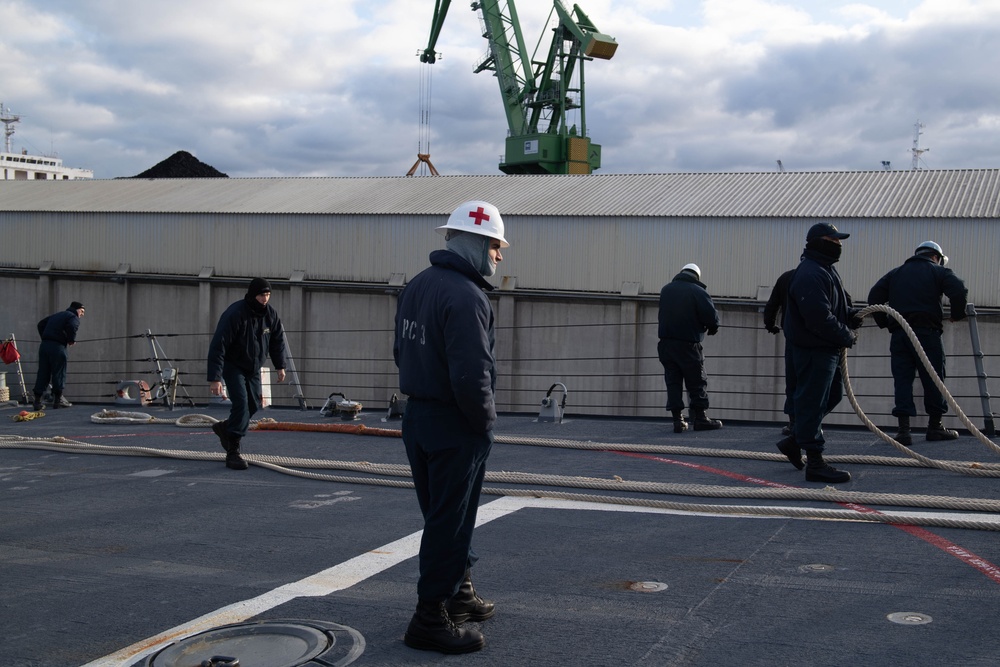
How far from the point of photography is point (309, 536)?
577 cm

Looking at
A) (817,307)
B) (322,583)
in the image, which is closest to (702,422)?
(817,307)

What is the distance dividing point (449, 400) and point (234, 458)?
16.7ft

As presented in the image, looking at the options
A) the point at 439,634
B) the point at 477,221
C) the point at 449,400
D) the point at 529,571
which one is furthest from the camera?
the point at 529,571

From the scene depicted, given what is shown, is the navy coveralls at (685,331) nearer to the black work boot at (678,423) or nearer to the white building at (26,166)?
the black work boot at (678,423)

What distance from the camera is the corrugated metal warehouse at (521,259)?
2241 cm

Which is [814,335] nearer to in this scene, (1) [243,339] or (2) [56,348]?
(1) [243,339]

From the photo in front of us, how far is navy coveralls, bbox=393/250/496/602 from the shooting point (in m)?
3.75

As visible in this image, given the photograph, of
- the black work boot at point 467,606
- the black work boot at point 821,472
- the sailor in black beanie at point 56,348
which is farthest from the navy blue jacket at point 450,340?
the sailor in black beanie at point 56,348

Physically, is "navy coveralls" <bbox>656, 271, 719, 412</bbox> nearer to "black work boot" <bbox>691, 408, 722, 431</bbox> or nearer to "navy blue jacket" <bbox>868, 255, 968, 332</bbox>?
"black work boot" <bbox>691, 408, 722, 431</bbox>

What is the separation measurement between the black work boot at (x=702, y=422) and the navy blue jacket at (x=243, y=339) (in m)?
4.59

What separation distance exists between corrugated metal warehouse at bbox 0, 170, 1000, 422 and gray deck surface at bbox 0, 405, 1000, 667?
12.6 metres

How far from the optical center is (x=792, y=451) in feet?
24.6

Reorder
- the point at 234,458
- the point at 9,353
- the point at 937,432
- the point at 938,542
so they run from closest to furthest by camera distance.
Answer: the point at 938,542 → the point at 234,458 → the point at 937,432 → the point at 9,353

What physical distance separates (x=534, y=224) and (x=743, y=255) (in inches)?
223
